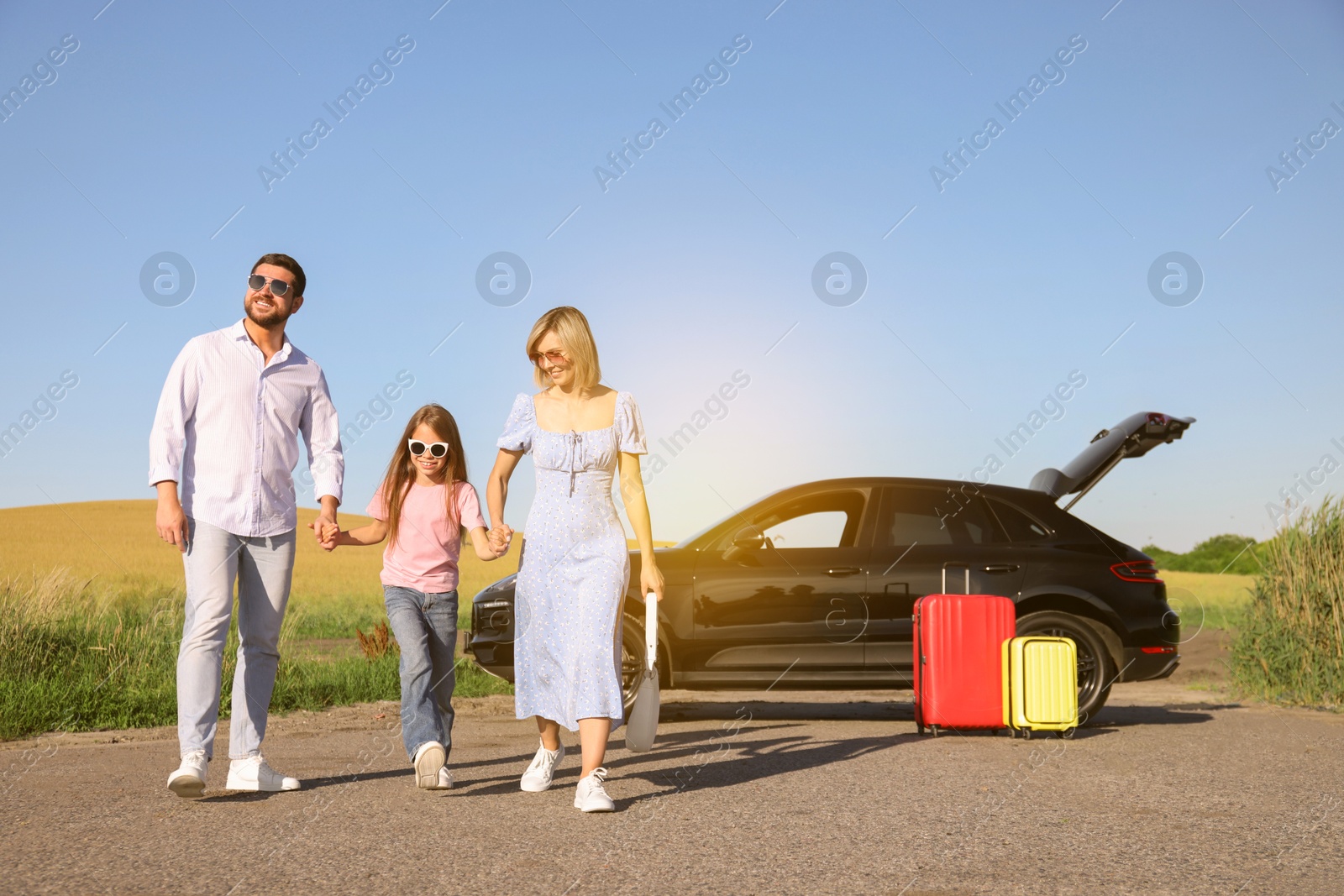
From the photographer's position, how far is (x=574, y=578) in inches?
199

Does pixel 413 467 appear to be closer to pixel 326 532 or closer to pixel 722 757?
pixel 326 532

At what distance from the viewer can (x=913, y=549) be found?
8.80 metres

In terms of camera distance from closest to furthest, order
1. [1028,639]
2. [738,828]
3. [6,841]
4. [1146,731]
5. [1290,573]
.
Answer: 1. [6,841]
2. [738,828]
3. [1028,639]
4. [1146,731]
5. [1290,573]

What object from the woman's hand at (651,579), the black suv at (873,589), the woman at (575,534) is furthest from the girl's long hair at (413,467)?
the black suv at (873,589)

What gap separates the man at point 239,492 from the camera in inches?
193

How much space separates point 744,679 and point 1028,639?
2135 mm

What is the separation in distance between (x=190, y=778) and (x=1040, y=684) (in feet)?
18.0

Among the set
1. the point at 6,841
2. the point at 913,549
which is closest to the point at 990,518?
the point at 913,549

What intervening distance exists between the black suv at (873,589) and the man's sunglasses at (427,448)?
341 centimetres

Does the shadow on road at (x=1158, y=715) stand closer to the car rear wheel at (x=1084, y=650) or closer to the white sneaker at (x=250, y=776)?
the car rear wheel at (x=1084, y=650)

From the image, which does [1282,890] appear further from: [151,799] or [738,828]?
[151,799]

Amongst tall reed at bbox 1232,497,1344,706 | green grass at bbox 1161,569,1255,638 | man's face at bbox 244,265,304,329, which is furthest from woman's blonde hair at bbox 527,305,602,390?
tall reed at bbox 1232,497,1344,706

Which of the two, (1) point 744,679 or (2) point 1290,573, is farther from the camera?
(2) point 1290,573

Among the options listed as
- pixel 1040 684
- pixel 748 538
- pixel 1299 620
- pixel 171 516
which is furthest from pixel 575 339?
pixel 1299 620
